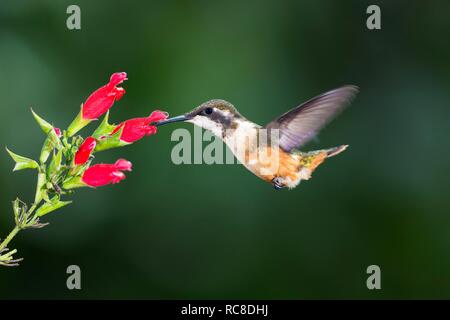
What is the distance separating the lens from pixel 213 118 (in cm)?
201

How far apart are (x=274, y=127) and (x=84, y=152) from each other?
0.84 meters

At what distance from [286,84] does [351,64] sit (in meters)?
0.53

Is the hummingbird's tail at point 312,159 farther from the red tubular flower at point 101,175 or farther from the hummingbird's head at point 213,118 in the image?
the red tubular flower at point 101,175

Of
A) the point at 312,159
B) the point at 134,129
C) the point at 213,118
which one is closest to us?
the point at 134,129

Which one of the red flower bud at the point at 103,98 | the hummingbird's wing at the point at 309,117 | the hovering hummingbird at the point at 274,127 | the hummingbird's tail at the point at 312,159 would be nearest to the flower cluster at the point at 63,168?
the red flower bud at the point at 103,98

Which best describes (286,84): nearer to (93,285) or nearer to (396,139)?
(396,139)

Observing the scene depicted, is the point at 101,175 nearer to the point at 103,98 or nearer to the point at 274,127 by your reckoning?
the point at 103,98

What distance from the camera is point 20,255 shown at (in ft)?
12.2

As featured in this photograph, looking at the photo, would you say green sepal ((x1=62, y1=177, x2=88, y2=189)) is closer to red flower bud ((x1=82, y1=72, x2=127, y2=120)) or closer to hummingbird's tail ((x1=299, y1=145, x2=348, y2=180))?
red flower bud ((x1=82, y1=72, x2=127, y2=120))

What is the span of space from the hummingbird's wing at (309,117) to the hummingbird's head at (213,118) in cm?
18

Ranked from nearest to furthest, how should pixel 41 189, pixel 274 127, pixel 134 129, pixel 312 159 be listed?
pixel 41 189 < pixel 134 129 < pixel 274 127 < pixel 312 159

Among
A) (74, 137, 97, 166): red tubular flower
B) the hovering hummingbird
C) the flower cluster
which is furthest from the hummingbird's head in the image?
(74, 137, 97, 166): red tubular flower

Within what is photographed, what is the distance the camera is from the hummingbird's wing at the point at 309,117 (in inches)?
74.4

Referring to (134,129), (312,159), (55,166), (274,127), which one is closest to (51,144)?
(55,166)
